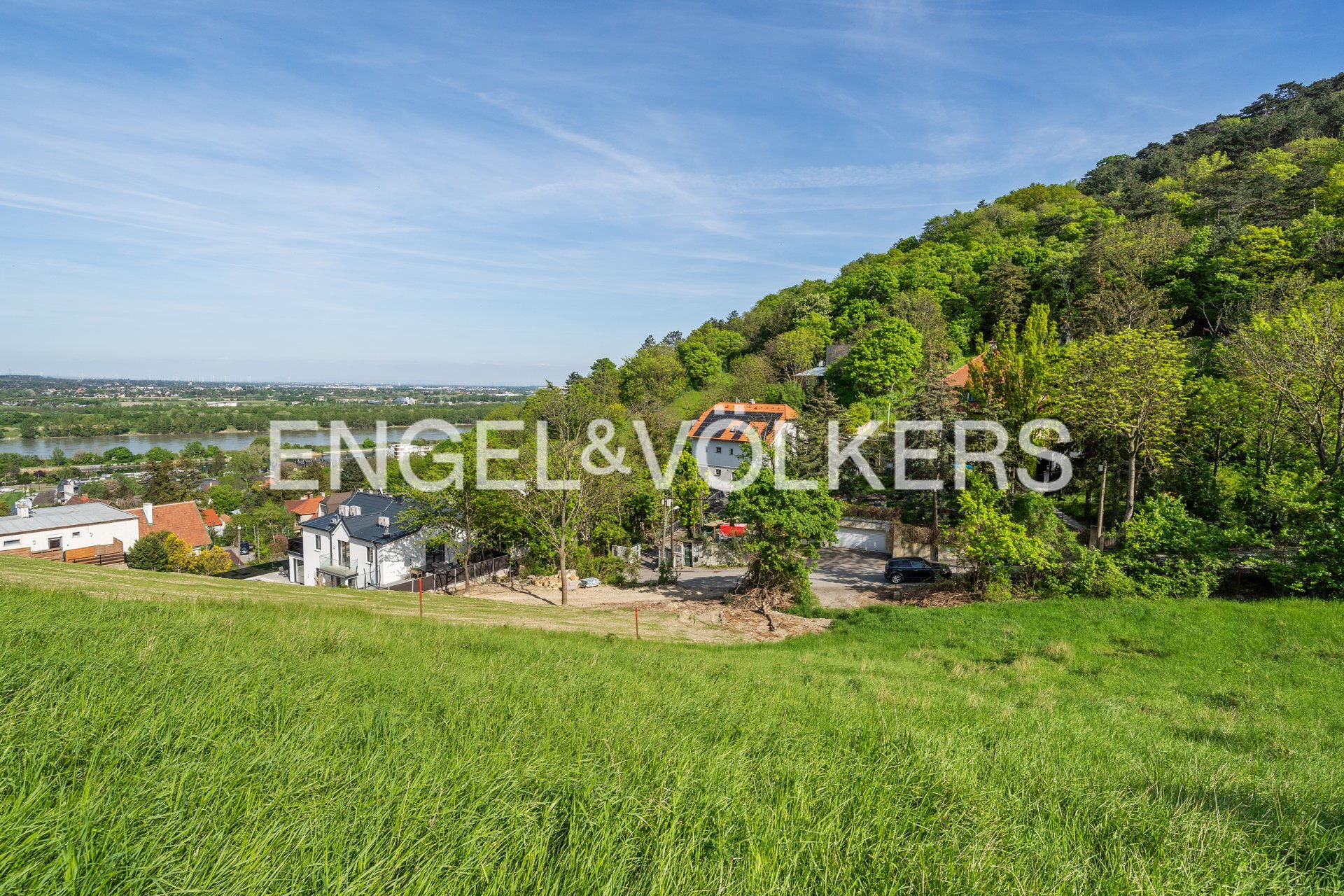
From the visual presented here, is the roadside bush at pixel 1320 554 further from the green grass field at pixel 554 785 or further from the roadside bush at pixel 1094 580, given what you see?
the green grass field at pixel 554 785

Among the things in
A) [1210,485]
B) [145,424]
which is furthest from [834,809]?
[145,424]

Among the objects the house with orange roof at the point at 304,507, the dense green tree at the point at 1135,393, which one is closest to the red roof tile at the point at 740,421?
the dense green tree at the point at 1135,393

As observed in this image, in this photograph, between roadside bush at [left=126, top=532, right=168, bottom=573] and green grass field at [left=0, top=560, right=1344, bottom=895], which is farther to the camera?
roadside bush at [left=126, top=532, right=168, bottom=573]

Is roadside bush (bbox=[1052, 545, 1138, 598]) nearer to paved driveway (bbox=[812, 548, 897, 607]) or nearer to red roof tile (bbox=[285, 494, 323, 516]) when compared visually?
paved driveway (bbox=[812, 548, 897, 607])

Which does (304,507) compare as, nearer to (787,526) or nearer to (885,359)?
(885,359)

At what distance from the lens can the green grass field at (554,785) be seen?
6.70 feet

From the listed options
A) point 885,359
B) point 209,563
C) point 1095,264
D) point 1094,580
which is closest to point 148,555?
point 209,563

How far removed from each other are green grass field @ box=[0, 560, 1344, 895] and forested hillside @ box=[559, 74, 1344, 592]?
16718 millimetres

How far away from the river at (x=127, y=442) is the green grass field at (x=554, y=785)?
12818 centimetres

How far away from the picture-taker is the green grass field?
204 cm

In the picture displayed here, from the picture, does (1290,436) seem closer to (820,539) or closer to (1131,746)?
(820,539)

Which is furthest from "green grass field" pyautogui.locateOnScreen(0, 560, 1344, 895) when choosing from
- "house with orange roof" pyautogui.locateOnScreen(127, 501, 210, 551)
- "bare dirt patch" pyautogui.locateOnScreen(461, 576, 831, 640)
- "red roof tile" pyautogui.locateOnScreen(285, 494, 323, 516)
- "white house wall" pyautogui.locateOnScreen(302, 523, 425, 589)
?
"red roof tile" pyautogui.locateOnScreen(285, 494, 323, 516)

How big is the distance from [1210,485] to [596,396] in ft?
173

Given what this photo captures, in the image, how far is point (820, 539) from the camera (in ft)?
66.8
